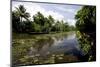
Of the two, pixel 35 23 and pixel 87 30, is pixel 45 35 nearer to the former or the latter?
pixel 35 23

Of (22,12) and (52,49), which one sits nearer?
(22,12)

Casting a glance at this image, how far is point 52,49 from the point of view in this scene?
101 inches

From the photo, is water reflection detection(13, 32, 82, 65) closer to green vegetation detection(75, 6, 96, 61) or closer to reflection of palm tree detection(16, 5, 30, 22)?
green vegetation detection(75, 6, 96, 61)

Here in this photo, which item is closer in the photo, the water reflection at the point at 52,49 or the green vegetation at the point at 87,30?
the water reflection at the point at 52,49

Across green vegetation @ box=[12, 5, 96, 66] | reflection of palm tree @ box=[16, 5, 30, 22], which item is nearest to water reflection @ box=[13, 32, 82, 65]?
green vegetation @ box=[12, 5, 96, 66]

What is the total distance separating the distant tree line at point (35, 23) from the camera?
7.88 feet

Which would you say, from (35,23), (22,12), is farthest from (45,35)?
(22,12)

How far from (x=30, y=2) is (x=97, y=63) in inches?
47.4

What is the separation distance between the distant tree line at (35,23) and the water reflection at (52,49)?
77 millimetres

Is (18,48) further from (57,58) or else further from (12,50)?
(57,58)

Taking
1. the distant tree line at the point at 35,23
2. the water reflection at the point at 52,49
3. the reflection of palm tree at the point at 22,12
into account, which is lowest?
the water reflection at the point at 52,49

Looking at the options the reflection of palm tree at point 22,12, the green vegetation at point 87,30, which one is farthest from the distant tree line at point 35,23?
the green vegetation at point 87,30

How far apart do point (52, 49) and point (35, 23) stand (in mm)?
384

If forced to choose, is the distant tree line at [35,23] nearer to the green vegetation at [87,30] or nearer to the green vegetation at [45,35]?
the green vegetation at [45,35]
